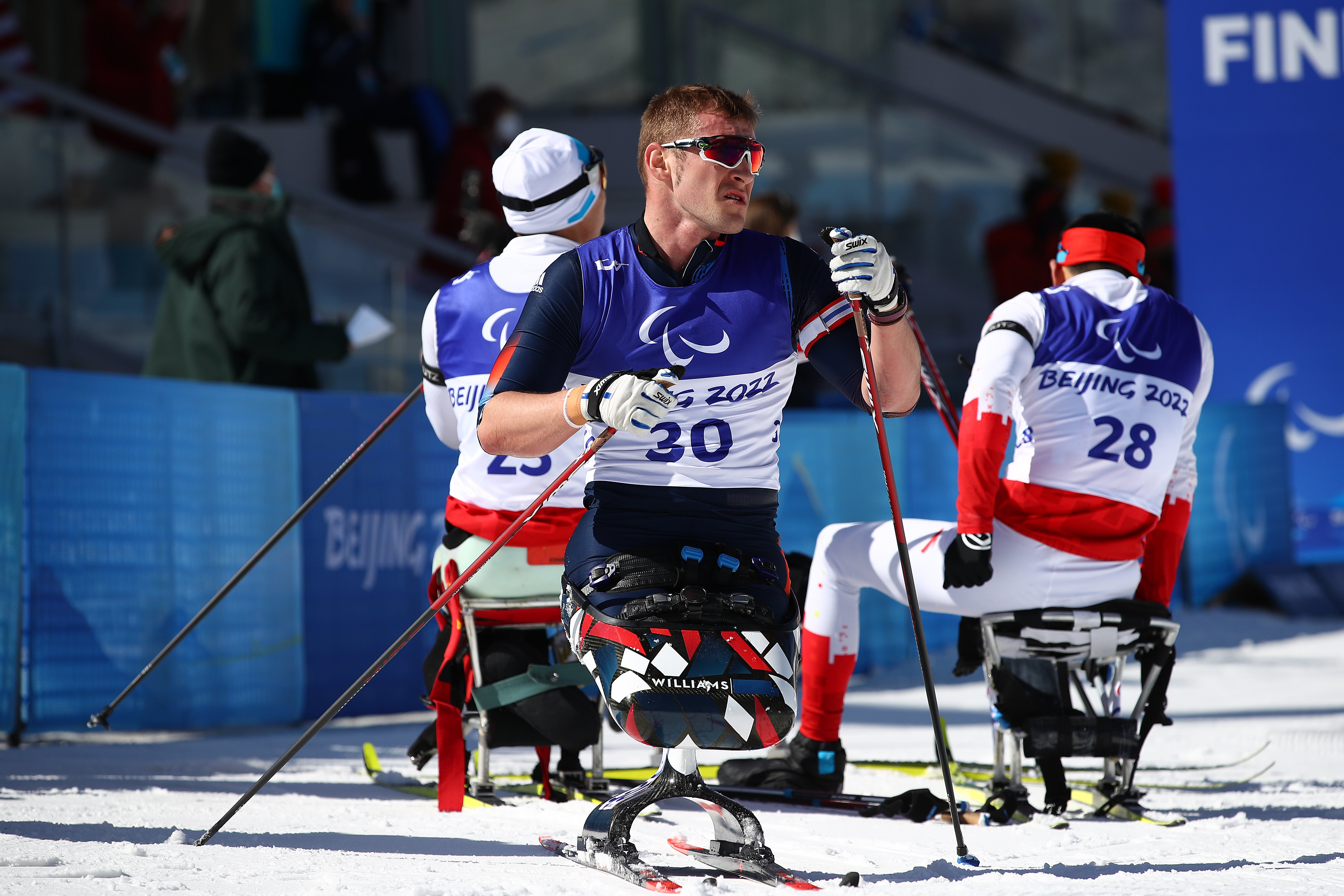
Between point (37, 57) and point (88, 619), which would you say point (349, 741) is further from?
point (37, 57)

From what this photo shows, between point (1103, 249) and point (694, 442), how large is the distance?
74.3 inches

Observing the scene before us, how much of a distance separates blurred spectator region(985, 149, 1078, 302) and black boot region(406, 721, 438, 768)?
750cm

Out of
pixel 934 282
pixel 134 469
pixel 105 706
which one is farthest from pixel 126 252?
pixel 934 282

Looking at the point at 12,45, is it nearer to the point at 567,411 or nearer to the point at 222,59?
the point at 222,59

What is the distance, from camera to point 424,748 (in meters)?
4.91

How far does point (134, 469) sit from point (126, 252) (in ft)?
9.24

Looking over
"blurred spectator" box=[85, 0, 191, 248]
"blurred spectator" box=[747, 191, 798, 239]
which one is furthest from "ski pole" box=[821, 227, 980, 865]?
"blurred spectator" box=[85, 0, 191, 248]

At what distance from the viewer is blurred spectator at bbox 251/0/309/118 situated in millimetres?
12344

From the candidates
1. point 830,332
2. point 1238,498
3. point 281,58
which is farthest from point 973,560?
point 281,58

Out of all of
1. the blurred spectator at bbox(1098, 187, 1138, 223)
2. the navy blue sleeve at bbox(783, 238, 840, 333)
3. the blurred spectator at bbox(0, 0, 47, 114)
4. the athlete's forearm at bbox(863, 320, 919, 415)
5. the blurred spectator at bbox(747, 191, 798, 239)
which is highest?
the blurred spectator at bbox(0, 0, 47, 114)

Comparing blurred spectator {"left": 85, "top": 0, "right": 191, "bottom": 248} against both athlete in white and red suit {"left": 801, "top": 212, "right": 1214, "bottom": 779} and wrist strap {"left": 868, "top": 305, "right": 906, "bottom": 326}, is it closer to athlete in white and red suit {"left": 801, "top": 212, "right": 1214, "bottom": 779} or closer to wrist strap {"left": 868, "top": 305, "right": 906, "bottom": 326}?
athlete in white and red suit {"left": 801, "top": 212, "right": 1214, "bottom": 779}

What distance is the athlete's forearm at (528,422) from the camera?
11.0ft

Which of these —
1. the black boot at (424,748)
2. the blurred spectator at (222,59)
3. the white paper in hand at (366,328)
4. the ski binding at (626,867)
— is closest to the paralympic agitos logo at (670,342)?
the ski binding at (626,867)

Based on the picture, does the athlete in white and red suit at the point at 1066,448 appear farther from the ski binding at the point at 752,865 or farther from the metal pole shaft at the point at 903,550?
the ski binding at the point at 752,865
